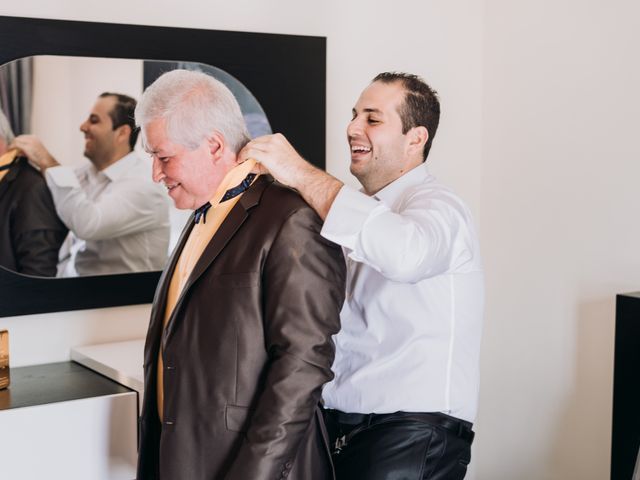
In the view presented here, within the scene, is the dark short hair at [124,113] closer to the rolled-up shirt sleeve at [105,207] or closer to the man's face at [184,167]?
the rolled-up shirt sleeve at [105,207]

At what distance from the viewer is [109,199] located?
9.43ft

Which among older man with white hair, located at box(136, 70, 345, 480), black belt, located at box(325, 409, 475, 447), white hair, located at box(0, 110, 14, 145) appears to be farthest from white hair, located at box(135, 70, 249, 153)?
white hair, located at box(0, 110, 14, 145)

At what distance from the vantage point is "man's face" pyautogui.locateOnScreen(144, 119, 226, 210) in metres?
1.78

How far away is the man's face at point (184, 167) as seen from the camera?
1.78 metres

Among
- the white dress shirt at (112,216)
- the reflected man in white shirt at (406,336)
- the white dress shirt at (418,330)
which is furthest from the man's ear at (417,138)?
the white dress shirt at (112,216)

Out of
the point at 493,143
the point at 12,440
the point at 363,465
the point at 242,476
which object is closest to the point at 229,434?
the point at 242,476

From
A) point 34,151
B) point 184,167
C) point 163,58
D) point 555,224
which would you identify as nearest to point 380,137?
point 184,167

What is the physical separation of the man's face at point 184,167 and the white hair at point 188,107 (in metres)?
0.02

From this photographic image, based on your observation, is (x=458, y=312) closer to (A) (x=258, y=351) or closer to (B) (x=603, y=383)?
(A) (x=258, y=351)

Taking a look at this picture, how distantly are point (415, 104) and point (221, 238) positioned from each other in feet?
2.37

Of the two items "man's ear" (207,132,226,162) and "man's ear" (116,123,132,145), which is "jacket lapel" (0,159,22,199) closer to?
"man's ear" (116,123,132,145)

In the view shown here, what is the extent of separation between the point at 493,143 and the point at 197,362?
2.30 m

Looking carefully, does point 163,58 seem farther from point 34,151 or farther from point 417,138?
point 417,138

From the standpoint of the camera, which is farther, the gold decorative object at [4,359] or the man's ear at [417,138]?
the gold decorative object at [4,359]
